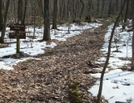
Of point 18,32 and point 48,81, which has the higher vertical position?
point 18,32

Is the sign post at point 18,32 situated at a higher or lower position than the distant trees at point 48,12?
lower

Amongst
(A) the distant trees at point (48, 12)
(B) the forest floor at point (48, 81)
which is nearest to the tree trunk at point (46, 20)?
(A) the distant trees at point (48, 12)

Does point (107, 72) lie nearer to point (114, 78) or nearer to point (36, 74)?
point (114, 78)

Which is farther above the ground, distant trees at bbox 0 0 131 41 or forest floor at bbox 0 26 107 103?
distant trees at bbox 0 0 131 41

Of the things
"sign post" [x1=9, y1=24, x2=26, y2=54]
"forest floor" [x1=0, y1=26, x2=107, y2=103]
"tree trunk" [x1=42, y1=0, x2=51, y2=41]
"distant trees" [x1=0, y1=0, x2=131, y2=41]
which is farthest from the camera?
"distant trees" [x1=0, y1=0, x2=131, y2=41]

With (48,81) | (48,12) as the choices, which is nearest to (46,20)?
(48,12)

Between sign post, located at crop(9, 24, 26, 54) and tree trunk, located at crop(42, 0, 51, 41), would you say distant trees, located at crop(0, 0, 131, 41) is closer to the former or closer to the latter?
tree trunk, located at crop(42, 0, 51, 41)

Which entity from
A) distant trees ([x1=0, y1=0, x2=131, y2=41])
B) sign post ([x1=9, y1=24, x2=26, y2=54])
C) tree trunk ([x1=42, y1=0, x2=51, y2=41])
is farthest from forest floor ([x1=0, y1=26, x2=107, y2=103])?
tree trunk ([x1=42, y1=0, x2=51, y2=41])

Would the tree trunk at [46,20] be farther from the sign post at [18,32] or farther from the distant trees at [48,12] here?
the sign post at [18,32]

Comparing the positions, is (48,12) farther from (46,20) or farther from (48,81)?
(48,81)

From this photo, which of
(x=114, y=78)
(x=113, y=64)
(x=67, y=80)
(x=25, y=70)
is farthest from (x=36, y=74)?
(x=113, y=64)

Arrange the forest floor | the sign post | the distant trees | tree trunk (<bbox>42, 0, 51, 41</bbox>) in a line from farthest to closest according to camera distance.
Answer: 1. the distant trees
2. tree trunk (<bbox>42, 0, 51, 41</bbox>)
3. the sign post
4. the forest floor

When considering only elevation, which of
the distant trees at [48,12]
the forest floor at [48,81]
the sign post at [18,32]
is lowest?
the forest floor at [48,81]

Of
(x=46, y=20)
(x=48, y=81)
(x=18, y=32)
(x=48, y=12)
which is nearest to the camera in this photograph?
(x=48, y=81)
